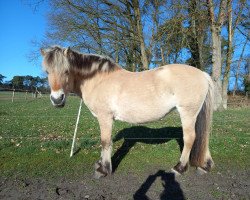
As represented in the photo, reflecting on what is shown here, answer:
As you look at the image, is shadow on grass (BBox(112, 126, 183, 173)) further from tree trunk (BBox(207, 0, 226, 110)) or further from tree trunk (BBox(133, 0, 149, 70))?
tree trunk (BBox(133, 0, 149, 70))

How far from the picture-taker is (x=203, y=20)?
1777 cm

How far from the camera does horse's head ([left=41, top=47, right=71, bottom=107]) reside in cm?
524

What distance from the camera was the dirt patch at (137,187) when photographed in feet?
15.4

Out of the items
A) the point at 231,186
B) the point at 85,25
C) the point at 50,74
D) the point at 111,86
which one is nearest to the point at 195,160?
the point at 231,186

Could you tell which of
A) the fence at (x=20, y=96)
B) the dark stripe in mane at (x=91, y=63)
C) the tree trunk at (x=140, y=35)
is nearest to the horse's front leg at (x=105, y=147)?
the dark stripe in mane at (x=91, y=63)

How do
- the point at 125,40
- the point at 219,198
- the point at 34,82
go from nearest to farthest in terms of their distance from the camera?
the point at 219,198
the point at 125,40
the point at 34,82

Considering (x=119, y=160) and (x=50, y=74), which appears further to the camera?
(x=119, y=160)

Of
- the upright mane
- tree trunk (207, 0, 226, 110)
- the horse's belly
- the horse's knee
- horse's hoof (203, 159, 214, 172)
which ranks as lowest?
the horse's knee

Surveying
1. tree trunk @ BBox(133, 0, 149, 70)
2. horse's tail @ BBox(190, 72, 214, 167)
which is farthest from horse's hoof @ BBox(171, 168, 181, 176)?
tree trunk @ BBox(133, 0, 149, 70)

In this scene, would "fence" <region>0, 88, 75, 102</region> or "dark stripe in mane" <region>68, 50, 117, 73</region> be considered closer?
"dark stripe in mane" <region>68, 50, 117, 73</region>

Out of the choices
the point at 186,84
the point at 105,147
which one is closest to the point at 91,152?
the point at 105,147

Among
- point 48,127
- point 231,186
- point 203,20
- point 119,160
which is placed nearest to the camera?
point 231,186

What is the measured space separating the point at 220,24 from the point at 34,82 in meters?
63.3

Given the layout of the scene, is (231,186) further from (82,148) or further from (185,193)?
(82,148)
